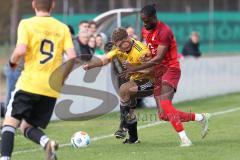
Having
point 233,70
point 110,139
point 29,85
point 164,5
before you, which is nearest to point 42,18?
point 29,85

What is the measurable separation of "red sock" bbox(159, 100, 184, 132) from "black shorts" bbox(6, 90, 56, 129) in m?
2.56

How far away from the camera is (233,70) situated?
76.3 ft

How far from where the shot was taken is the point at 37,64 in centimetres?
810

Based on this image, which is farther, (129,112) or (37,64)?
(129,112)

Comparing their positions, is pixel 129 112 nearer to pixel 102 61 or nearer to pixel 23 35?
pixel 102 61

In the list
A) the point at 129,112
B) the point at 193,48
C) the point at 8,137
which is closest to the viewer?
the point at 8,137

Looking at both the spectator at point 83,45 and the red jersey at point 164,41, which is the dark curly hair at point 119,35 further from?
the spectator at point 83,45

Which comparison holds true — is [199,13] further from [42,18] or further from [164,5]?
[42,18]

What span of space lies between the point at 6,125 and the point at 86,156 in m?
1.82

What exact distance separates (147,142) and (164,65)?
1.28 meters

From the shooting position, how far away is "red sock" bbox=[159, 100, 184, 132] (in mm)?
10401

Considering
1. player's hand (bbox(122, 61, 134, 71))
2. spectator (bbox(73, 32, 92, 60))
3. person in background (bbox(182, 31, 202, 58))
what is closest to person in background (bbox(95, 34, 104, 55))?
spectator (bbox(73, 32, 92, 60))

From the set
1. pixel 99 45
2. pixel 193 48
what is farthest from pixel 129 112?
pixel 193 48

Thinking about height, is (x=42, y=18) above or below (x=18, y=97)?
above
